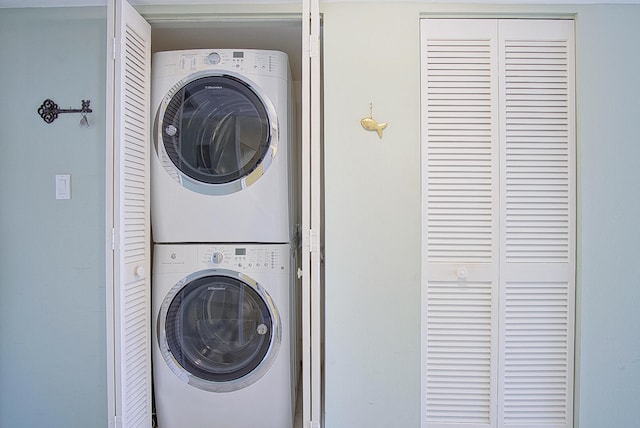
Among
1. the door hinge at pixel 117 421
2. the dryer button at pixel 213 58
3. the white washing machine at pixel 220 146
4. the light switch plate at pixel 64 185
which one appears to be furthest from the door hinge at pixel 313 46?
the door hinge at pixel 117 421

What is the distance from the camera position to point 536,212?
166cm

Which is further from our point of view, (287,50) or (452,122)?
(287,50)

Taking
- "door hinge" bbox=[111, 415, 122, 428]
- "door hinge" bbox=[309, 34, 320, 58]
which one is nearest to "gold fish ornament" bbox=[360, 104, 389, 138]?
"door hinge" bbox=[309, 34, 320, 58]

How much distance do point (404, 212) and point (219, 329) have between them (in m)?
1.04

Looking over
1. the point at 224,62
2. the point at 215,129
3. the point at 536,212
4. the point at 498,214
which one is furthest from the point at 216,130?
the point at 536,212

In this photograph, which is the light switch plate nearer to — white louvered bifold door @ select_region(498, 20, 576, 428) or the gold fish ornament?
the gold fish ornament

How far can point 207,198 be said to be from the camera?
5.55 ft

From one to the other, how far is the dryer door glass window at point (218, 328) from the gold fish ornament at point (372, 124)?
36.3 inches

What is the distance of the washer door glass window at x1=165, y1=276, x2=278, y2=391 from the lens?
5.59ft

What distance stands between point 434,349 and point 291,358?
0.68 metres

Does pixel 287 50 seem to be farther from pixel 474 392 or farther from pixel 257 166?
pixel 474 392

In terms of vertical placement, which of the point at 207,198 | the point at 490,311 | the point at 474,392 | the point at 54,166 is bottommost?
the point at 474,392

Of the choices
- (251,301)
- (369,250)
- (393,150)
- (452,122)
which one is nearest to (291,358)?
(251,301)

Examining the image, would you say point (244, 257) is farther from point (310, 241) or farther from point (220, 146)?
point (220, 146)
